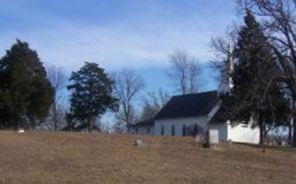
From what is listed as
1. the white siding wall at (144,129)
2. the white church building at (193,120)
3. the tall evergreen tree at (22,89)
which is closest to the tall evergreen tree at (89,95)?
the white church building at (193,120)

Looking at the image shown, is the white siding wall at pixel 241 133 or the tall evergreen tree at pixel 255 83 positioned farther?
the white siding wall at pixel 241 133

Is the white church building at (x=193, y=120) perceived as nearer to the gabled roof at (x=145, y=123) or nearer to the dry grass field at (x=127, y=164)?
the gabled roof at (x=145, y=123)

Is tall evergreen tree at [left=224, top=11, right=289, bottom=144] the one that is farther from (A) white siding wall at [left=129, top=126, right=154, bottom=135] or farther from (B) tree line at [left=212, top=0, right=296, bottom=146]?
(A) white siding wall at [left=129, top=126, right=154, bottom=135]

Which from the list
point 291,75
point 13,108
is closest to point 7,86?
point 13,108

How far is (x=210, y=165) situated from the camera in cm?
2353

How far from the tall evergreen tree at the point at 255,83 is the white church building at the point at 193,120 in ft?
40.7

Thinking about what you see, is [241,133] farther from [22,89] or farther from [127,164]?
[127,164]

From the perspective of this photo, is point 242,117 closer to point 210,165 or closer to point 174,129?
point 174,129

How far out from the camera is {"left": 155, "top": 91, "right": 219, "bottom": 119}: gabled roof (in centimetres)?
9331

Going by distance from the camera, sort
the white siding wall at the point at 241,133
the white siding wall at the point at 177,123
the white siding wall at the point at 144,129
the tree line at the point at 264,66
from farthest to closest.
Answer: the white siding wall at the point at 144,129 < the white siding wall at the point at 177,123 < the white siding wall at the point at 241,133 < the tree line at the point at 264,66

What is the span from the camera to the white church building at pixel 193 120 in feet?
275

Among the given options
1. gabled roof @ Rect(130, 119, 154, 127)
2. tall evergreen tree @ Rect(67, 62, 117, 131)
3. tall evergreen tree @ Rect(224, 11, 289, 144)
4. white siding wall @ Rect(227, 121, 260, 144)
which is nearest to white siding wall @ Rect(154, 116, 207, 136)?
gabled roof @ Rect(130, 119, 154, 127)

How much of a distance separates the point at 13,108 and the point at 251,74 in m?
20.3

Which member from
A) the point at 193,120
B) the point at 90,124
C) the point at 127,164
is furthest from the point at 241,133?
the point at 127,164
